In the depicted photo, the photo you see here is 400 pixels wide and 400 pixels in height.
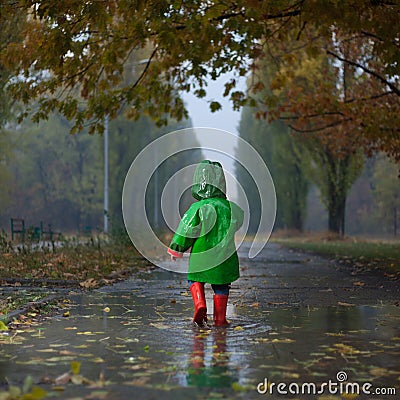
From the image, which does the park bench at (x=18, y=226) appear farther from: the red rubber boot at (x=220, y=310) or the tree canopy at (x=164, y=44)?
the red rubber boot at (x=220, y=310)

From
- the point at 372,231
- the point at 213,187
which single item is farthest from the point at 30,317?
the point at 372,231

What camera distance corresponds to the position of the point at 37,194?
77.8 meters

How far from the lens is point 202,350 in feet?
21.9

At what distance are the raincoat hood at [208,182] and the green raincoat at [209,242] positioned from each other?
0.12m

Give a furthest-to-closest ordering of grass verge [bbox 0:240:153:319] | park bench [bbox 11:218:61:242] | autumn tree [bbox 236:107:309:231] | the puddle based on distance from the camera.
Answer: autumn tree [bbox 236:107:309:231] → park bench [bbox 11:218:61:242] → grass verge [bbox 0:240:153:319] → the puddle

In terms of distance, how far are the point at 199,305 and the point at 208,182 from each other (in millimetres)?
1402

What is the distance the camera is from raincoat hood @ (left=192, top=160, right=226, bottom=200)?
28.9ft

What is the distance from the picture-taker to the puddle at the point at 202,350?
5.39 meters

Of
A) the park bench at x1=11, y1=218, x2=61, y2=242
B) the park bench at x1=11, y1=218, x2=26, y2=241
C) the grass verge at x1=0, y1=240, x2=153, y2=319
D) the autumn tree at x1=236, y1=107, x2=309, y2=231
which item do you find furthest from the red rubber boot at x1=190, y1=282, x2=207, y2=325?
the autumn tree at x1=236, y1=107, x2=309, y2=231

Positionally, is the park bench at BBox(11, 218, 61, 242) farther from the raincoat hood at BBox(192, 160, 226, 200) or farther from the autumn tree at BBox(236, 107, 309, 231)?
the raincoat hood at BBox(192, 160, 226, 200)

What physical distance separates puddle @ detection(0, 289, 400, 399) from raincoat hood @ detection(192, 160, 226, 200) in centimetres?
140

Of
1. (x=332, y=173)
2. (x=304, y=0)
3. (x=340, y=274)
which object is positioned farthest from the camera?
(x=332, y=173)

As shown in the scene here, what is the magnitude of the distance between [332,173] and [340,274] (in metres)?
24.1

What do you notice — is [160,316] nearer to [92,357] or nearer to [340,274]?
[92,357]
